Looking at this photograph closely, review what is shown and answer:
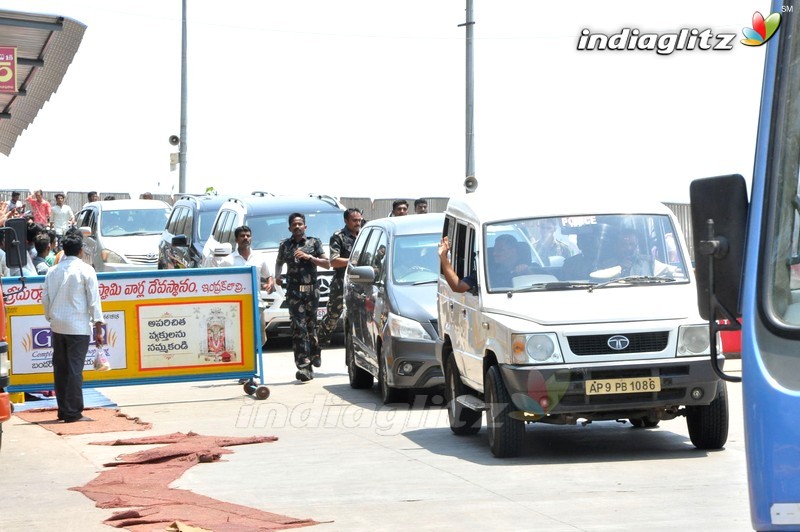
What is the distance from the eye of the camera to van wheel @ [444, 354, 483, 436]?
11.9 m

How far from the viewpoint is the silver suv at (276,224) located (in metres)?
20.2

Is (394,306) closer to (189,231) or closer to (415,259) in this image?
(415,259)

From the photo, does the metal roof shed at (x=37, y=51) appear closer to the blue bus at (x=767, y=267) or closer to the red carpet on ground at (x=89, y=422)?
the red carpet on ground at (x=89, y=422)

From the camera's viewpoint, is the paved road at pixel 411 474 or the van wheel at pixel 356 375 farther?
the van wheel at pixel 356 375

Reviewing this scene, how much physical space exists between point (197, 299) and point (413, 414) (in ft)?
10.3

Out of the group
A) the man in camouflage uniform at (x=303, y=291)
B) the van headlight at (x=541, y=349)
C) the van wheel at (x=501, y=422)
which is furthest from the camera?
the man in camouflage uniform at (x=303, y=291)

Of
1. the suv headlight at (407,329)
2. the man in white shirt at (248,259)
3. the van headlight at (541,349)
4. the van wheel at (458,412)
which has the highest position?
the man in white shirt at (248,259)

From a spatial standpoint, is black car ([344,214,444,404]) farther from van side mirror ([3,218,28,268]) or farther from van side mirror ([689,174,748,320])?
van side mirror ([689,174,748,320])

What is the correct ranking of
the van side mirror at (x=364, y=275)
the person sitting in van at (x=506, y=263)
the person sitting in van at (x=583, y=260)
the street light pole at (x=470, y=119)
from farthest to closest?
1. the street light pole at (x=470, y=119)
2. the van side mirror at (x=364, y=275)
3. the person sitting in van at (x=506, y=263)
4. the person sitting in van at (x=583, y=260)

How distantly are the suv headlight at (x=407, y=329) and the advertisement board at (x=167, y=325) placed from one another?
6.88ft

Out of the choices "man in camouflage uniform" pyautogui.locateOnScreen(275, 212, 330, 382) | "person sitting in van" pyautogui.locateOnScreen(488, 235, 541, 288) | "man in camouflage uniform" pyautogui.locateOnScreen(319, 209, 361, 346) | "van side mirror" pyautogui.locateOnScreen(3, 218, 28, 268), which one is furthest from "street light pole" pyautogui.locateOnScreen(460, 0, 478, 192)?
"van side mirror" pyautogui.locateOnScreen(3, 218, 28, 268)

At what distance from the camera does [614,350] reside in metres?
10.2

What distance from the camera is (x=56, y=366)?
44.2ft

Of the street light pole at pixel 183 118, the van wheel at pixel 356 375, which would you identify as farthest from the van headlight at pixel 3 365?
the street light pole at pixel 183 118
